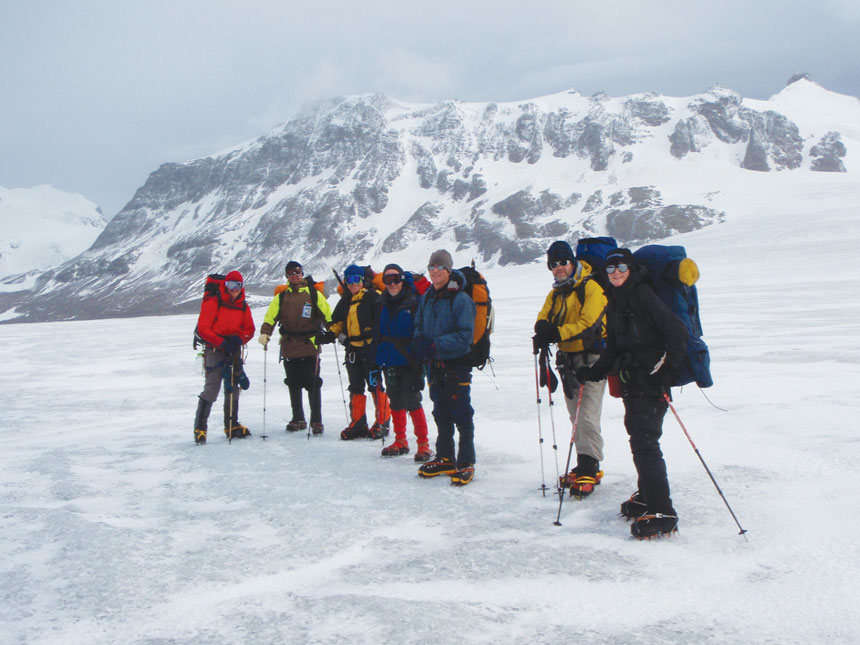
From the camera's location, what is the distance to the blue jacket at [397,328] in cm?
666

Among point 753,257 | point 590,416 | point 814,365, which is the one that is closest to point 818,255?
point 753,257

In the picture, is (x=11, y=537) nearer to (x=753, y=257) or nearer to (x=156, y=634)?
(x=156, y=634)

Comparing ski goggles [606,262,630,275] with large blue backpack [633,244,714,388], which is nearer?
large blue backpack [633,244,714,388]

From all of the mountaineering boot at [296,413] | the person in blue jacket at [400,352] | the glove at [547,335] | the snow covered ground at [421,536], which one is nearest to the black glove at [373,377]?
the person in blue jacket at [400,352]

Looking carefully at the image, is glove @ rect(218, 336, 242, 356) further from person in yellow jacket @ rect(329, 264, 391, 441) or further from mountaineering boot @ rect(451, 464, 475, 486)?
mountaineering boot @ rect(451, 464, 475, 486)

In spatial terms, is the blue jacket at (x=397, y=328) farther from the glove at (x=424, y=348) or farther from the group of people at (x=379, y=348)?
the glove at (x=424, y=348)

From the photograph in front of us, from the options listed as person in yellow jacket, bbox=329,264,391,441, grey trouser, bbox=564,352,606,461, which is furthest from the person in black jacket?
person in yellow jacket, bbox=329,264,391,441

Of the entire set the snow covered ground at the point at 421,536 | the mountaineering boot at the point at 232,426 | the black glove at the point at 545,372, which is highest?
the black glove at the point at 545,372

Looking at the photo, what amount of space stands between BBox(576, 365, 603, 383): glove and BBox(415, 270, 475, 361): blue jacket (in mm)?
1085

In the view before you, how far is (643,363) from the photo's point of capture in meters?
4.19

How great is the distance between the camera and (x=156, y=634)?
3150mm

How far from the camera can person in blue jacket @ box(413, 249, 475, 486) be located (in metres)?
5.59

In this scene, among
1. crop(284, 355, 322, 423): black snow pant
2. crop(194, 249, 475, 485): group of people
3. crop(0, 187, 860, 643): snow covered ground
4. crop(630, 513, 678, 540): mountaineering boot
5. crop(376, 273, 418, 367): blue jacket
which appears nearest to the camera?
crop(0, 187, 860, 643): snow covered ground

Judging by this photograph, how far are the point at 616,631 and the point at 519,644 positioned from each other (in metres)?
0.52
